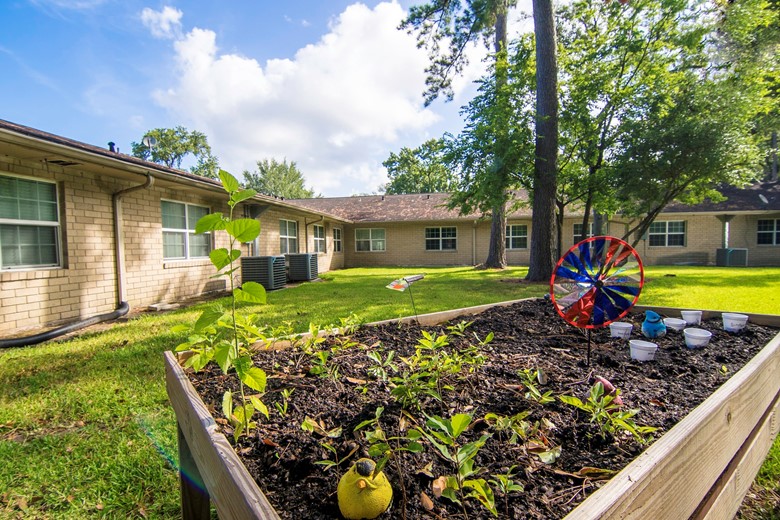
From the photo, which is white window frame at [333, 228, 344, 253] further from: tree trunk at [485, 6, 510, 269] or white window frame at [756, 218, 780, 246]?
white window frame at [756, 218, 780, 246]

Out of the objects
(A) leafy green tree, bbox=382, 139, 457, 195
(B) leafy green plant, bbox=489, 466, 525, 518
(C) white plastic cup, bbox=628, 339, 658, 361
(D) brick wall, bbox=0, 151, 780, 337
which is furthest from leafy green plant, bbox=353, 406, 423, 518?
(A) leafy green tree, bbox=382, 139, 457, 195

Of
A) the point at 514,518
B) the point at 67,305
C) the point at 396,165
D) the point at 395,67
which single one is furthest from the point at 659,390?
the point at 396,165

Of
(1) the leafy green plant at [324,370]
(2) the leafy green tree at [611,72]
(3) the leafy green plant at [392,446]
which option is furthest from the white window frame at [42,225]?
(2) the leafy green tree at [611,72]

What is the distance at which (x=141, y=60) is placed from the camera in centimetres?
796

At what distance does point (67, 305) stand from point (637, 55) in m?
14.2

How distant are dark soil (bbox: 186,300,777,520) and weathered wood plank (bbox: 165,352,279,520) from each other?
0.41 feet

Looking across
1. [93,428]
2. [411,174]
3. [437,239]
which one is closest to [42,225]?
[93,428]

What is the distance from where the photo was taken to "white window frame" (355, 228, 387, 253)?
19156 mm

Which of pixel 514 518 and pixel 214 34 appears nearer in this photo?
pixel 514 518

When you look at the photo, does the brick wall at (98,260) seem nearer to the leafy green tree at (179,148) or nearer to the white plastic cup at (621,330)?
the white plastic cup at (621,330)

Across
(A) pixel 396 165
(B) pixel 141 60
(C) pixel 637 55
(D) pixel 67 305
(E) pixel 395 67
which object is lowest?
(D) pixel 67 305

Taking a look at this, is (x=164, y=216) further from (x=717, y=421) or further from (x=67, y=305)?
(x=717, y=421)

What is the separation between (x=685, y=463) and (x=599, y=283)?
133cm

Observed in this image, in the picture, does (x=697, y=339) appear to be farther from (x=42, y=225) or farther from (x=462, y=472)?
(x=42, y=225)
